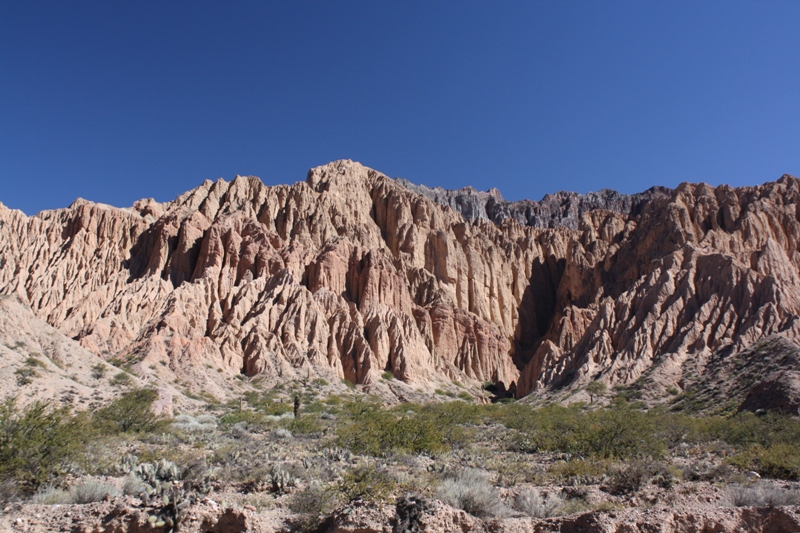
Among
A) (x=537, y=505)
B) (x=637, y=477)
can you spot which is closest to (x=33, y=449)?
(x=537, y=505)

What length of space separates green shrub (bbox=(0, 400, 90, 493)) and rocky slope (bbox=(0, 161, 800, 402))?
109 feet

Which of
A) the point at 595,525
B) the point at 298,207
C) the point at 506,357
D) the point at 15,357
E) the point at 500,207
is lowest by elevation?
the point at 595,525

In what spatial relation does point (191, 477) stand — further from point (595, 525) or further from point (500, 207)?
point (500, 207)

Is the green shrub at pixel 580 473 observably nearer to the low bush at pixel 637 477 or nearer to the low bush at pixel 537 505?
the low bush at pixel 637 477

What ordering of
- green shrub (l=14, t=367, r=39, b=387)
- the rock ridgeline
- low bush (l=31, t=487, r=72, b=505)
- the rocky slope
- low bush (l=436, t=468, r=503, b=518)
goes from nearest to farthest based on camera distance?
low bush (l=31, t=487, r=72, b=505), low bush (l=436, t=468, r=503, b=518), green shrub (l=14, t=367, r=39, b=387), the rocky slope, the rock ridgeline

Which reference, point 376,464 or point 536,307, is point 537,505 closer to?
point 376,464

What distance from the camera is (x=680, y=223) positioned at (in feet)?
310

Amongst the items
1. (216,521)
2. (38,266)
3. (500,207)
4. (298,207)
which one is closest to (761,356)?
(216,521)

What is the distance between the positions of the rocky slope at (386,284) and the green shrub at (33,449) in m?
33.3

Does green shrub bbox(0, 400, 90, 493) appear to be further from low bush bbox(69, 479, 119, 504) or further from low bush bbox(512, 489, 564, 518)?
low bush bbox(512, 489, 564, 518)

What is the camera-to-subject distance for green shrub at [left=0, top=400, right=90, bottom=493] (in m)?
11.3

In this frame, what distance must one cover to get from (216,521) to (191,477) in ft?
13.1

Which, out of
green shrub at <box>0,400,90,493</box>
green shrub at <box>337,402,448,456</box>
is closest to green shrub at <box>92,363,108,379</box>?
green shrub at <box>337,402,448,456</box>

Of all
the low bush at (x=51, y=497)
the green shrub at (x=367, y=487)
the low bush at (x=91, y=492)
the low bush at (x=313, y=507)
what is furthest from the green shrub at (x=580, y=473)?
the low bush at (x=51, y=497)
